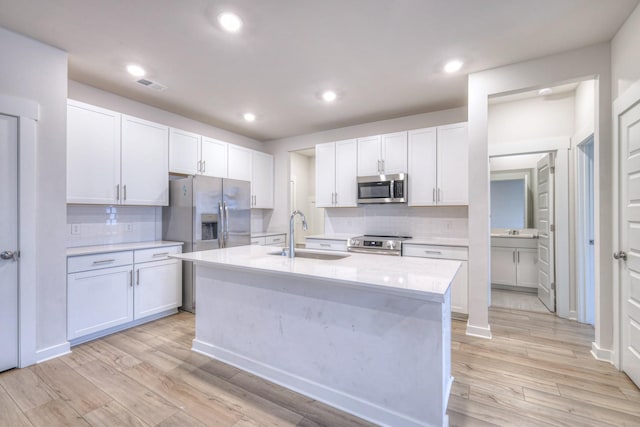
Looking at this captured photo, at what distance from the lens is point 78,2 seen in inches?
76.6

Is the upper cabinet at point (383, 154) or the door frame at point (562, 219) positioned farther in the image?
the upper cabinet at point (383, 154)

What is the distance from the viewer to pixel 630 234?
81.8 inches

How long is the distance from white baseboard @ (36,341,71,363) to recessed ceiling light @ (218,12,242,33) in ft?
9.87

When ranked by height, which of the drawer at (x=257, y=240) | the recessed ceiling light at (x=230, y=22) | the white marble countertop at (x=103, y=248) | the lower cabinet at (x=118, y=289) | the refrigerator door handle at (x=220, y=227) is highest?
the recessed ceiling light at (x=230, y=22)

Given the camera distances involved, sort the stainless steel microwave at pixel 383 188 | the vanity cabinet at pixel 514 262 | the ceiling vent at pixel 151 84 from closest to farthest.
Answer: the ceiling vent at pixel 151 84 < the stainless steel microwave at pixel 383 188 < the vanity cabinet at pixel 514 262

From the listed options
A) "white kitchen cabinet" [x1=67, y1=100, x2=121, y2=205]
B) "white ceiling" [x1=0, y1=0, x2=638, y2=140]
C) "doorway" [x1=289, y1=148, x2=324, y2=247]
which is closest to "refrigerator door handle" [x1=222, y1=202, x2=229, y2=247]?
"white kitchen cabinet" [x1=67, y1=100, x2=121, y2=205]

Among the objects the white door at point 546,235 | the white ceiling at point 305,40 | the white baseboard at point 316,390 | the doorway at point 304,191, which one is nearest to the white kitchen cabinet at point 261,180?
the doorway at point 304,191

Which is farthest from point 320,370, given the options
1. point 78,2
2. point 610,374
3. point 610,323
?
point 78,2

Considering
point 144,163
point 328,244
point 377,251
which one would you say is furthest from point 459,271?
point 144,163

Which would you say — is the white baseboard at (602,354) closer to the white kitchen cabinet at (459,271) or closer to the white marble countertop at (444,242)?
the white kitchen cabinet at (459,271)

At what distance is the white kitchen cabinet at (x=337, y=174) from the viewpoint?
4.33 metres

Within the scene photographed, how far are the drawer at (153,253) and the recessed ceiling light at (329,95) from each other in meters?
2.55

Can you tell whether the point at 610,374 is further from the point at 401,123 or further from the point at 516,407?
the point at 401,123

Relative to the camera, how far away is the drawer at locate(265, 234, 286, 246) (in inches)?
192
